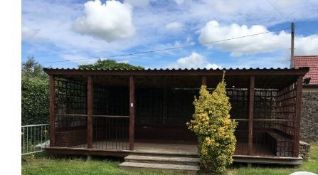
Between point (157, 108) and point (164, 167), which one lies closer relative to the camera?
point (164, 167)

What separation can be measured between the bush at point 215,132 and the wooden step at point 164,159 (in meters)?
0.49

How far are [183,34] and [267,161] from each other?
16.7m

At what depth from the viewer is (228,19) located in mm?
23828

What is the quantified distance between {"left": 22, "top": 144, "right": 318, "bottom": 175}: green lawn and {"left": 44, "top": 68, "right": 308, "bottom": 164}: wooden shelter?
29 centimetres

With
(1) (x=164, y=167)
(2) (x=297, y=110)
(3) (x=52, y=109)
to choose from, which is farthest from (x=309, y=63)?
(3) (x=52, y=109)

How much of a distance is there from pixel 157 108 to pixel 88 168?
5535 millimetres

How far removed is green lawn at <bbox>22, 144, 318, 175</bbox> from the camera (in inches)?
368

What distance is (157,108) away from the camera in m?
14.9

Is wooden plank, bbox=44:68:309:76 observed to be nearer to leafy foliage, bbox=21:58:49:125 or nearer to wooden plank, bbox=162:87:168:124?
leafy foliage, bbox=21:58:49:125

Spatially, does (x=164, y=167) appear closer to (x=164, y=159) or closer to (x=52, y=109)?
(x=164, y=159)

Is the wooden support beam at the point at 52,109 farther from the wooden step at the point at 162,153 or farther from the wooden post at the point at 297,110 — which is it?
the wooden post at the point at 297,110

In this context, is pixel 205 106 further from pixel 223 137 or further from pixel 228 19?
pixel 228 19

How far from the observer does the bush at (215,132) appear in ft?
29.7
